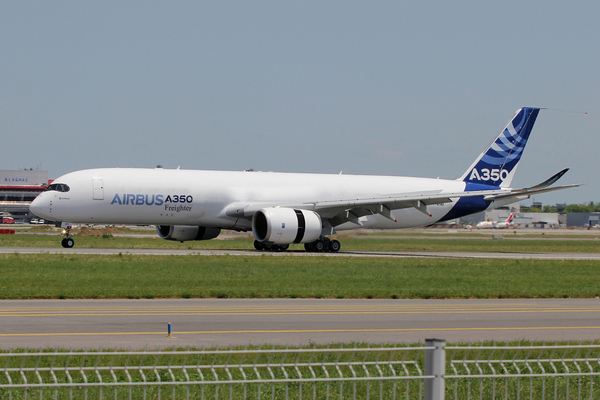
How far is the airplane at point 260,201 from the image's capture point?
3922 cm

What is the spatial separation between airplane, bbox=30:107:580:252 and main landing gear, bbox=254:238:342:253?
55 mm

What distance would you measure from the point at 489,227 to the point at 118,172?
109286 millimetres

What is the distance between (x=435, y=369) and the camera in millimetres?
5777

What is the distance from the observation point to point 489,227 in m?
140

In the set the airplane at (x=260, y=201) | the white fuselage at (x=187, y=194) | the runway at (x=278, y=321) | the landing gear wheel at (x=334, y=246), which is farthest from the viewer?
the landing gear wheel at (x=334, y=246)

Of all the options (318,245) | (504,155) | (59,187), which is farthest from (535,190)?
(59,187)

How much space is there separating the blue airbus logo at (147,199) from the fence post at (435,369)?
114 ft

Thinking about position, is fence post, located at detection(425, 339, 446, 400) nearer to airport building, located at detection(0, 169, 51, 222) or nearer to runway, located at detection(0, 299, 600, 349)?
runway, located at detection(0, 299, 600, 349)

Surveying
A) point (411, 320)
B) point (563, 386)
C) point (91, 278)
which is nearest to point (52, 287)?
point (91, 278)

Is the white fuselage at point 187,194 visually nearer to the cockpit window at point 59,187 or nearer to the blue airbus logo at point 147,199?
the blue airbus logo at point 147,199

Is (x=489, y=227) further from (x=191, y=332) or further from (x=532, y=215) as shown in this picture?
(x=191, y=332)

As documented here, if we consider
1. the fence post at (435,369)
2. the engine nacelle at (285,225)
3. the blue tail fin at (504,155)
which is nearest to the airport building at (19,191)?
the blue tail fin at (504,155)

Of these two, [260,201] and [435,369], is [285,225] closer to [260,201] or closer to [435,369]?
[260,201]

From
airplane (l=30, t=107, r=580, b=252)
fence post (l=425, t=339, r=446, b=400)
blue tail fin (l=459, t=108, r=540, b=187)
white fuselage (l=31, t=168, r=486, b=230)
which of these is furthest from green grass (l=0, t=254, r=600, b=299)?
blue tail fin (l=459, t=108, r=540, b=187)
